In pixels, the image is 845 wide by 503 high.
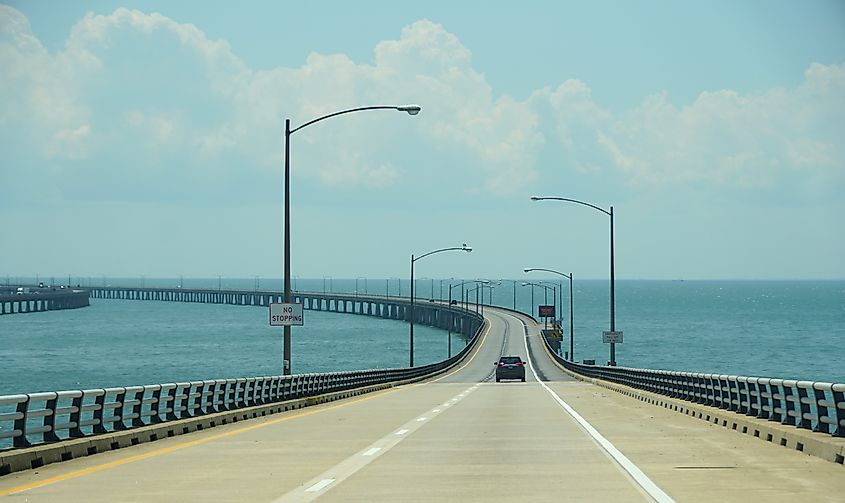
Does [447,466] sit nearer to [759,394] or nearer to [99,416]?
[99,416]

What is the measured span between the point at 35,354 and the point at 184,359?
21100mm

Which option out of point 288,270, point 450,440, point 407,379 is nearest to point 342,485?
point 450,440

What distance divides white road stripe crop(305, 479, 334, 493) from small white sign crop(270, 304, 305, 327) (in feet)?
63.9

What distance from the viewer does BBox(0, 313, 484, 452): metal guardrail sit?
57.6 ft

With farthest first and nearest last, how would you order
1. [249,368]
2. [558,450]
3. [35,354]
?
[35,354]
[249,368]
[558,450]

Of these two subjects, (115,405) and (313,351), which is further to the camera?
(313,351)

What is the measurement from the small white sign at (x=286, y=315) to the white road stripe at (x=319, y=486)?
19467 millimetres

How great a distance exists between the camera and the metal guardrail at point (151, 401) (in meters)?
17.6

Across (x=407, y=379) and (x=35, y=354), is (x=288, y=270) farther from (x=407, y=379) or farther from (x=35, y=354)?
(x=35, y=354)

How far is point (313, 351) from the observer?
15450 centimetres

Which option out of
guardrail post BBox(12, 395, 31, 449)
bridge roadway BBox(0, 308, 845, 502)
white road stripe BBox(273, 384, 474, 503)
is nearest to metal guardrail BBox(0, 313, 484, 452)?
guardrail post BBox(12, 395, 31, 449)

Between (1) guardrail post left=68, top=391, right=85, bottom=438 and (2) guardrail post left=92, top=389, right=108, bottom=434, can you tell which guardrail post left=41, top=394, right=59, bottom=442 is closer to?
(1) guardrail post left=68, top=391, right=85, bottom=438

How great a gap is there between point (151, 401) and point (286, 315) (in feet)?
34.8

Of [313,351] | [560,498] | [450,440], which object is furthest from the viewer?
[313,351]
